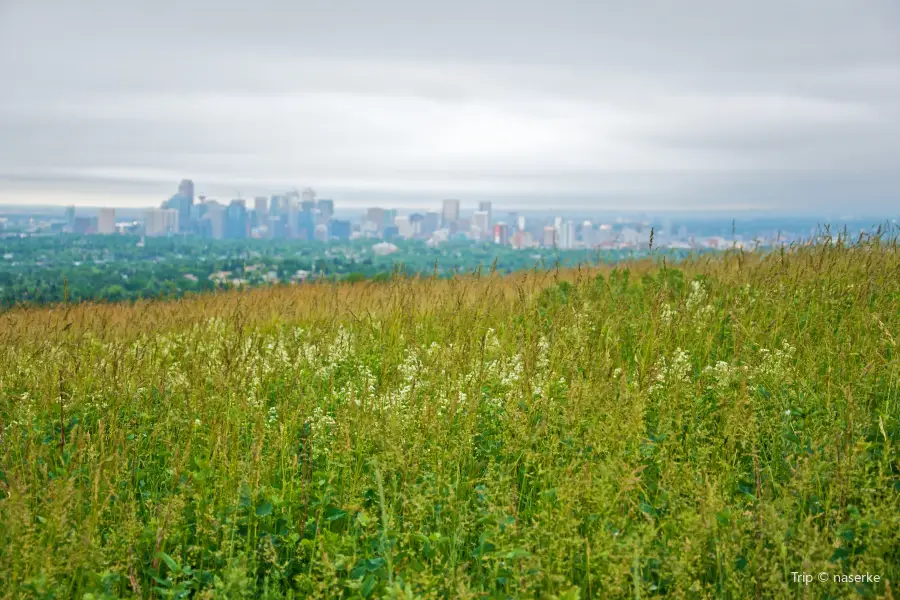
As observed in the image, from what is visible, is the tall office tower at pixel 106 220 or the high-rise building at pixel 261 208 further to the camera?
the high-rise building at pixel 261 208

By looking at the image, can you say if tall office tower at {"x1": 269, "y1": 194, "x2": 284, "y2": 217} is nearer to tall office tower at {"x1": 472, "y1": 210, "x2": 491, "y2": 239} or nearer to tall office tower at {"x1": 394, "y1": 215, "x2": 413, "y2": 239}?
tall office tower at {"x1": 394, "y1": 215, "x2": 413, "y2": 239}

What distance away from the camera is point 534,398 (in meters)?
4.64

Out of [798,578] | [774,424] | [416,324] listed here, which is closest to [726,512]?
[798,578]

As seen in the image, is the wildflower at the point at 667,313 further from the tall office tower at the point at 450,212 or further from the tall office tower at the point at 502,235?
the tall office tower at the point at 450,212

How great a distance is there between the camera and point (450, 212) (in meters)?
171

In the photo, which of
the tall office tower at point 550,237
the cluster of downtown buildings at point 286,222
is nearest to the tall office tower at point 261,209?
the cluster of downtown buildings at point 286,222

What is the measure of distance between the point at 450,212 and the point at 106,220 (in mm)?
85048

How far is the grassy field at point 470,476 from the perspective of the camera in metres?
2.98

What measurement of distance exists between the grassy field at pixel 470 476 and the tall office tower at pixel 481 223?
144011mm

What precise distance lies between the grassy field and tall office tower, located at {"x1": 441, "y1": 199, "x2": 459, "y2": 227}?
534ft

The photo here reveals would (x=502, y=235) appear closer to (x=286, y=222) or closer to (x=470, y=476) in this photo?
(x=286, y=222)

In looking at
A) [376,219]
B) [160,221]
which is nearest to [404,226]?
[376,219]

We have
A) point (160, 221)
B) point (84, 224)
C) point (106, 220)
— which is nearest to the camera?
point (84, 224)

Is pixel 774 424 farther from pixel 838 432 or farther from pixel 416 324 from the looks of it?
pixel 416 324
